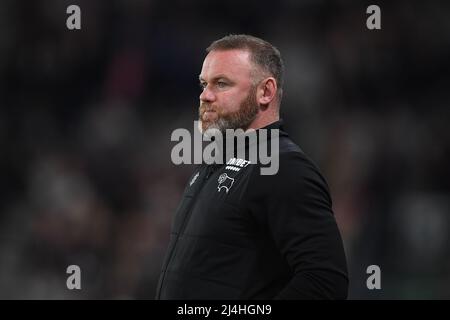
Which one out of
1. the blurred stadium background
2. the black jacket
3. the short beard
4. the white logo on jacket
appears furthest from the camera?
the blurred stadium background

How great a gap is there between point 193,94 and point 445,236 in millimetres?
2460

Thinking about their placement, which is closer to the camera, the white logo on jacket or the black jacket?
the black jacket

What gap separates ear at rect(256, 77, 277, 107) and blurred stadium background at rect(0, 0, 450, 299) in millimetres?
2967

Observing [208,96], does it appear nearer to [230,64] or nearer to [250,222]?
[230,64]

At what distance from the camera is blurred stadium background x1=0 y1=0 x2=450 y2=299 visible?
5.84 m

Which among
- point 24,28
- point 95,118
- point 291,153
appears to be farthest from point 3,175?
point 291,153

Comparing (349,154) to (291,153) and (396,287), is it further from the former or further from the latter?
(291,153)

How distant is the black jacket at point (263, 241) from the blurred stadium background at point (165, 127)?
308 centimetres

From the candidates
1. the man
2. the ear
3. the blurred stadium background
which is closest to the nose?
the man

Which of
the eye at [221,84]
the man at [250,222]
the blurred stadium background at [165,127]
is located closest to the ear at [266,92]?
the man at [250,222]

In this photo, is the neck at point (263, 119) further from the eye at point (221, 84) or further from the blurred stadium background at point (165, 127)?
the blurred stadium background at point (165, 127)

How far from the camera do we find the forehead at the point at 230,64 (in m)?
2.68

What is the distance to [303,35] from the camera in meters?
6.95

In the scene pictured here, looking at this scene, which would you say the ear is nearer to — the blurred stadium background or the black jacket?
the black jacket
